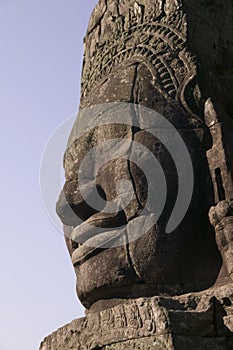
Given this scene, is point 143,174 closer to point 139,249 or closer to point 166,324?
point 139,249

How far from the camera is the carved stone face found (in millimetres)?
4547

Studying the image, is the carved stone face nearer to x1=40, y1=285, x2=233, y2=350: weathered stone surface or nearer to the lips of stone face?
the lips of stone face

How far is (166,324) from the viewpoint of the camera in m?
3.75

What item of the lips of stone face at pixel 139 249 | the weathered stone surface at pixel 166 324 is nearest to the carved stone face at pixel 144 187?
the lips of stone face at pixel 139 249

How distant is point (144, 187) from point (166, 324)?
125cm

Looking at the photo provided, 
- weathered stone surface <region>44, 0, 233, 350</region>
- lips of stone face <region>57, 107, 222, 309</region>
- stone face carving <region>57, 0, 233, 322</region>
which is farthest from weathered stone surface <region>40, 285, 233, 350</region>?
lips of stone face <region>57, 107, 222, 309</region>

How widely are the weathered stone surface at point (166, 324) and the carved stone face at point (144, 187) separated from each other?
356 mm

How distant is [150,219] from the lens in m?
4.61

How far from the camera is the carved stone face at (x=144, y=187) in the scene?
4.55 m

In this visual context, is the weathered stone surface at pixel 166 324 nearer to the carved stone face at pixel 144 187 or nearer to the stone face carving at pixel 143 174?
the stone face carving at pixel 143 174

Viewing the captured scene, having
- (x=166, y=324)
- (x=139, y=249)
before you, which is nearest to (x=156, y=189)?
(x=139, y=249)

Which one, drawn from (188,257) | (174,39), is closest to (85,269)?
(188,257)

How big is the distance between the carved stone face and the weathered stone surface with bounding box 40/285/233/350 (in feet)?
1.17

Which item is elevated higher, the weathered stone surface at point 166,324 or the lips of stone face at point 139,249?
the lips of stone face at point 139,249
